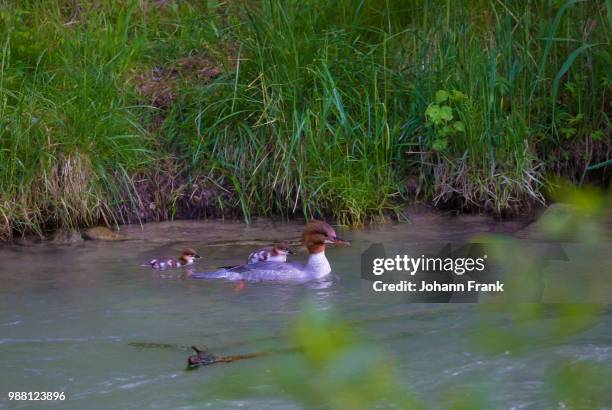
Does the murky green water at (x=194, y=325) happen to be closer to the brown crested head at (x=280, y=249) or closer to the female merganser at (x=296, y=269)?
the female merganser at (x=296, y=269)

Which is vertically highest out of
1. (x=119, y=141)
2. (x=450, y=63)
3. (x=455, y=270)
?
(x=450, y=63)

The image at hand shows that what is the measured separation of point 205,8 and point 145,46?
1.06m

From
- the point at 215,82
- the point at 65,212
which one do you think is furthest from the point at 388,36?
the point at 65,212

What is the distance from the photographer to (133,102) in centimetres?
904

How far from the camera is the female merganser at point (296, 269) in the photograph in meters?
6.86

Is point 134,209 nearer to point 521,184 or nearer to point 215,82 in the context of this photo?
point 215,82

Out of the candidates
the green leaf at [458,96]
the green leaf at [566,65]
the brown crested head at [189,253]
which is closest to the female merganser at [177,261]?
the brown crested head at [189,253]

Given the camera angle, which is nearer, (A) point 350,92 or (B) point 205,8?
(A) point 350,92

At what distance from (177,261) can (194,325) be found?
1.40m

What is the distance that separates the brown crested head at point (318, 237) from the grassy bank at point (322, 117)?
1.01m

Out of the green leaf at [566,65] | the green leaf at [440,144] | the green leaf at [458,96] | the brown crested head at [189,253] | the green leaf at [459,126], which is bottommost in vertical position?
the brown crested head at [189,253]

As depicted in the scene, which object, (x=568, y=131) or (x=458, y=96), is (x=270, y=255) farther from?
(x=568, y=131)

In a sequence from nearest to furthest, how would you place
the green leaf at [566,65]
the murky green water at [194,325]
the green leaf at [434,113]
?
the murky green water at [194,325] → the green leaf at [566,65] → the green leaf at [434,113]

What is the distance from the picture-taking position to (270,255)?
7125 millimetres
